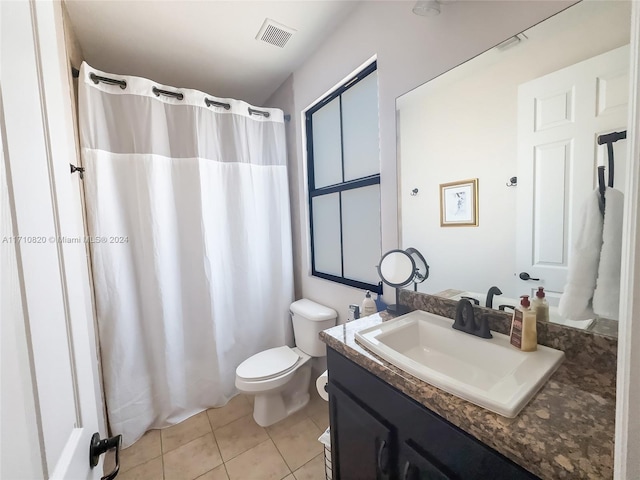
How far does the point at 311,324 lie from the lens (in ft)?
5.89

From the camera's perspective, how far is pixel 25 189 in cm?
43

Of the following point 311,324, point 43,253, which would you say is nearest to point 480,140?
point 43,253

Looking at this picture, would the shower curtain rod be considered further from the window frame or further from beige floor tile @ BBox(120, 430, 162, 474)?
beige floor tile @ BBox(120, 430, 162, 474)

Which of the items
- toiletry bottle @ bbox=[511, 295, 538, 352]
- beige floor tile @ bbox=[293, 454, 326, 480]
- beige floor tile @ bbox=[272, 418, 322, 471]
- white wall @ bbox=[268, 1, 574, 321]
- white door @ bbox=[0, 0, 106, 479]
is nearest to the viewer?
white door @ bbox=[0, 0, 106, 479]

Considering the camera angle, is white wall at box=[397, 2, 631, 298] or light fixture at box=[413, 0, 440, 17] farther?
light fixture at box=[413, 0, 440, 17]

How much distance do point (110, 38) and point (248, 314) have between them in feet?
6.51

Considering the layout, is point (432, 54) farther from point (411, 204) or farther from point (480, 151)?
point (411, 204)

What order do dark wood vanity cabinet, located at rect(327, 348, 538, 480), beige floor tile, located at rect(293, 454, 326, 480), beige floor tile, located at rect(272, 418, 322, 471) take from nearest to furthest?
dark wood vanity cabinet, located at rect(327, 348, 538, 480)
beige floor tile, located at rect(293, 454, 326, 480)
beige floor tile, located at rect(272, 418, 322, 471)

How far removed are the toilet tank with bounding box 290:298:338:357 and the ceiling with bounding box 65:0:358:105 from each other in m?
1.77

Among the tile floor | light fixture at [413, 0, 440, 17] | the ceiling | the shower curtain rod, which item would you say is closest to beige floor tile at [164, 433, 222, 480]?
the tile floor

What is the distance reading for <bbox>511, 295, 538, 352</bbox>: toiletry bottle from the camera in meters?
0.80

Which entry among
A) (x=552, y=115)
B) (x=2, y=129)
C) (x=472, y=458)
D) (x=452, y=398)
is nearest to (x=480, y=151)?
(x=552, y=115)

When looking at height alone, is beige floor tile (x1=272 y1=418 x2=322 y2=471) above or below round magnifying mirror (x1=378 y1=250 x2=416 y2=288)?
below

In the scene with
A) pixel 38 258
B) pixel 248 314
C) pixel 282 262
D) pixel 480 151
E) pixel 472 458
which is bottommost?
pixel 248 314
